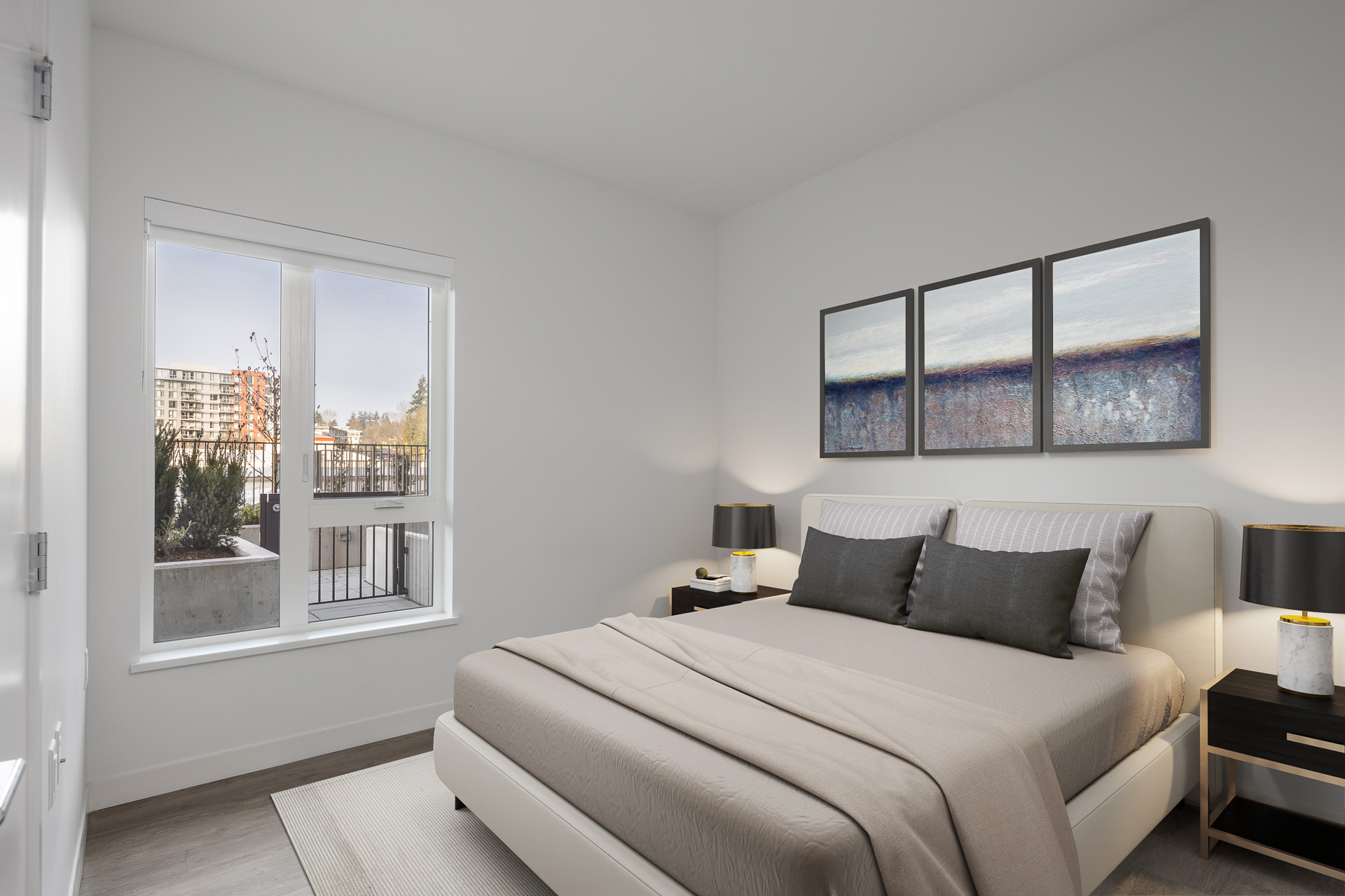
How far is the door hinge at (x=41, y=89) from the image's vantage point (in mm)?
1366

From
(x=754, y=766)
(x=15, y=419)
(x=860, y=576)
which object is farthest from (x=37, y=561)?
(x=860, y=576)

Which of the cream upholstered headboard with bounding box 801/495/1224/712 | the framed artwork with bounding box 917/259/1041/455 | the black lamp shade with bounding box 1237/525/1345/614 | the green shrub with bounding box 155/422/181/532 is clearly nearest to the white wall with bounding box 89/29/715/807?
the green shrub with bounding box 155/422/181/532

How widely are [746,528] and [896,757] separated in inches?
95.8

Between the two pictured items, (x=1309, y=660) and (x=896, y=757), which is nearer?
(x=896, y=757)

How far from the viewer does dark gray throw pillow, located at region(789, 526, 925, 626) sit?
9.40 ft

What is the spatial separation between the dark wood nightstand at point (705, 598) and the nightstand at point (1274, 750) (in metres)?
1.88

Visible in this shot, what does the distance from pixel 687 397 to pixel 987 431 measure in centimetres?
190

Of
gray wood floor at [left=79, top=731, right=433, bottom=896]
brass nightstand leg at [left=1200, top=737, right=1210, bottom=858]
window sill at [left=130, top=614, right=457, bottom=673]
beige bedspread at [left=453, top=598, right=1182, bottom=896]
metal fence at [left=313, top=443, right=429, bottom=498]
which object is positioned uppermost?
metal fence at [left=313, top=443, right=429, bottom=498]

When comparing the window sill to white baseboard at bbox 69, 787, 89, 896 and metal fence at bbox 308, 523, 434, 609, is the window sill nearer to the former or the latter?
metal fence at bbox 308, 523, 434, 609

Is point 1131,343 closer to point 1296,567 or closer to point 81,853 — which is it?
point 1296,567

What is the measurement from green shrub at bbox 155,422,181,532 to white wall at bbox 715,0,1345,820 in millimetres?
3155

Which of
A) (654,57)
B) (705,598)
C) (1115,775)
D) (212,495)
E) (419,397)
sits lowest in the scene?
(1115,775)

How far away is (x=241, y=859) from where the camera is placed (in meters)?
2.24

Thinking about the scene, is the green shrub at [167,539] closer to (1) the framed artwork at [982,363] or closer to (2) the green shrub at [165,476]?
(2) the green shrub at [165,476]
